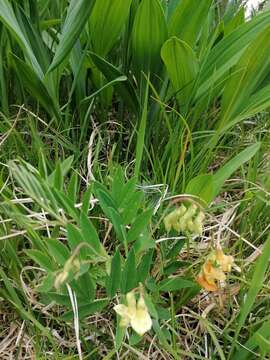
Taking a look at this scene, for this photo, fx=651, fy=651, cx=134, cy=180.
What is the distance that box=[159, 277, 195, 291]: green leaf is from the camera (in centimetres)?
88

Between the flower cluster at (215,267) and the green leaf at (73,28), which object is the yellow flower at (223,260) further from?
the green leaf at (73,28)

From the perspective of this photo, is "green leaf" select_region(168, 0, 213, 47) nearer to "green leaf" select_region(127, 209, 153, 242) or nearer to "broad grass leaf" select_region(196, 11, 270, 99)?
"broad grass leaf" select_region(196, 11, 270, 99)

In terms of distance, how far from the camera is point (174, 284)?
2.90 ft

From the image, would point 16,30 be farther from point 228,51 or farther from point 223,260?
point 223,260

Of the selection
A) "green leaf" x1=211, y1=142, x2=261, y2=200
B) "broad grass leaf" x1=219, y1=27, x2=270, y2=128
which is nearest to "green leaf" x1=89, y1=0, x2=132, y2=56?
"broad grass leaf" x1=219, y1=27, x2=270, y2=128

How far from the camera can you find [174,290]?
0.95 meters

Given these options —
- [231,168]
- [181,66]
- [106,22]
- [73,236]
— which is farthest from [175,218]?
[106,22]

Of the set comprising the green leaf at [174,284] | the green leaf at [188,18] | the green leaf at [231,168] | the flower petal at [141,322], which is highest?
the green leaf at [188,18]

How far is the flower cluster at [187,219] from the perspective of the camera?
787mm

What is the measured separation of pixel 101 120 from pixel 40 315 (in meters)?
0.46

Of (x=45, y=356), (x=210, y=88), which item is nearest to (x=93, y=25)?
(x=210, y=88)

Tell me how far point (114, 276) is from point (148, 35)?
53cm

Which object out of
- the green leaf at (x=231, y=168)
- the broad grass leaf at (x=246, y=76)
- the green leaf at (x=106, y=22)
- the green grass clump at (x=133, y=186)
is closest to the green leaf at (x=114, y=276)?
the green grass clump at (x=133, y=186)

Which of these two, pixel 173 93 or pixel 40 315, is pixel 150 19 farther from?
pixel 40 315
